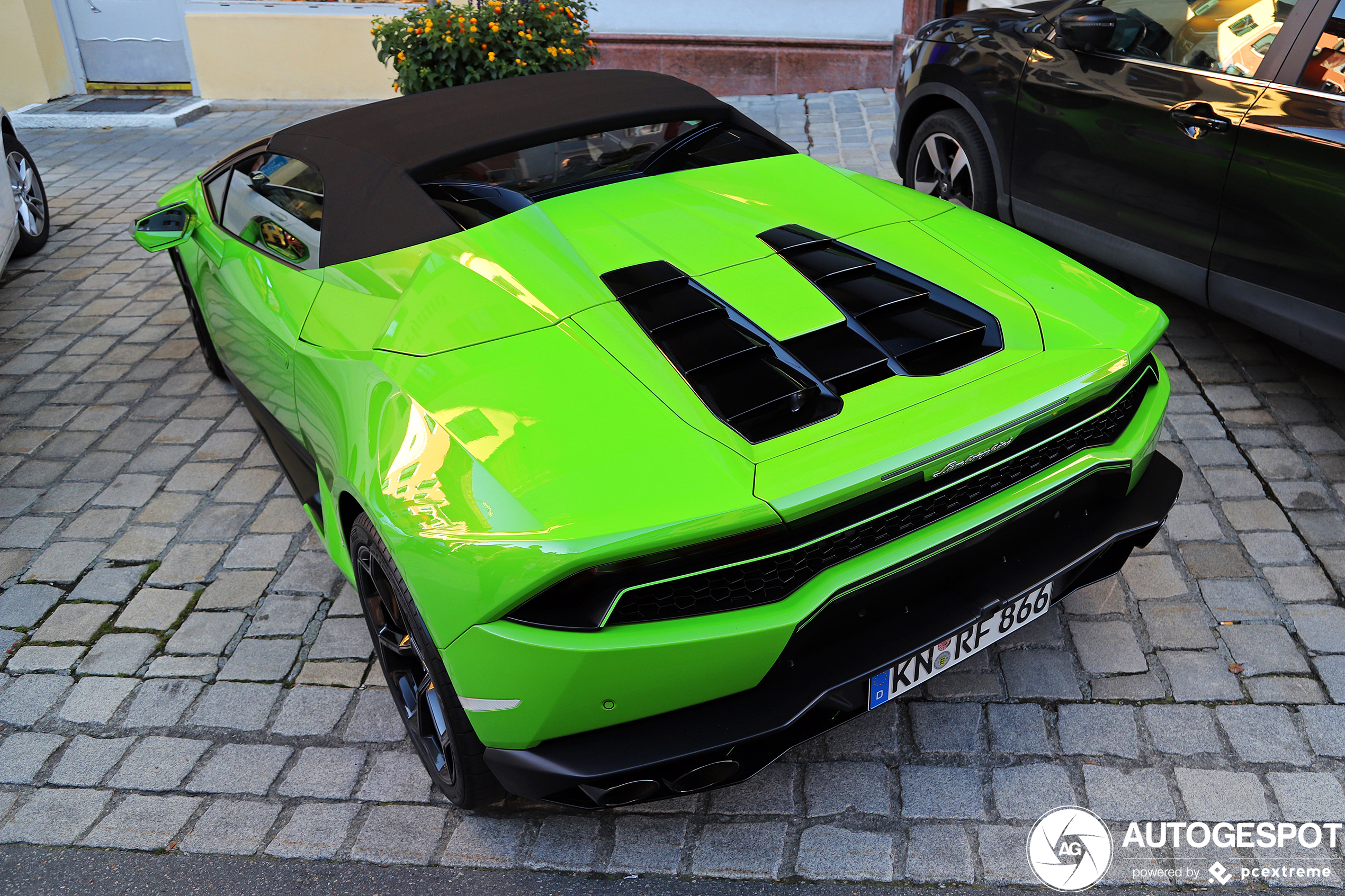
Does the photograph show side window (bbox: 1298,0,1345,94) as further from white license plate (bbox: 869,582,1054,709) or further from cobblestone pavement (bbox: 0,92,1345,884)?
white license plate (bbox: 869,582,1054,709)

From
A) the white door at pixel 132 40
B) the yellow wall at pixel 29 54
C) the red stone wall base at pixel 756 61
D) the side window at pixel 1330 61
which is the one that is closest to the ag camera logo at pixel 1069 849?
the side window at pixel 1330 61

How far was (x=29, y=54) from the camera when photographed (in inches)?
387

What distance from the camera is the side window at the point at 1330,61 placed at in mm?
3316

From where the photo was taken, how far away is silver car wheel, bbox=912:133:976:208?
5145mm

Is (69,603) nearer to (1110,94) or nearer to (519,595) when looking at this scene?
(519,595)

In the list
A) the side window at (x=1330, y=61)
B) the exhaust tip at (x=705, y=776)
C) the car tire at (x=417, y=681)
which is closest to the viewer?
the exhaust tip at (x=705, y=776)

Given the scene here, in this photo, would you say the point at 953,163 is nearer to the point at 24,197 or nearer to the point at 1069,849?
the point at 1069,849

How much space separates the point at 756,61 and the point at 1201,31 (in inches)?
231

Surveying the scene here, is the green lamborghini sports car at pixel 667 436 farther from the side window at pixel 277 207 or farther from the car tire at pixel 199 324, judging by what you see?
the car tire at pixel 199 324

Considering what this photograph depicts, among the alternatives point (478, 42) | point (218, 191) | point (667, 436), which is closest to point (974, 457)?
point (667, 436)

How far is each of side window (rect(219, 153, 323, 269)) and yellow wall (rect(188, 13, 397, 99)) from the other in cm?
679

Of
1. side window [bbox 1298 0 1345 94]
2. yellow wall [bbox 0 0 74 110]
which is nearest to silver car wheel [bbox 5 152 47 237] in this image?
yellow wall [bbox 0 0 74 110]

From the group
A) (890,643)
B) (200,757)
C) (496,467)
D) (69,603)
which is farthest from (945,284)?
(69,603)

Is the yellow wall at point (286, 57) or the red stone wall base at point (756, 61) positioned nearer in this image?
the red stone wall base at point (756, 61)
